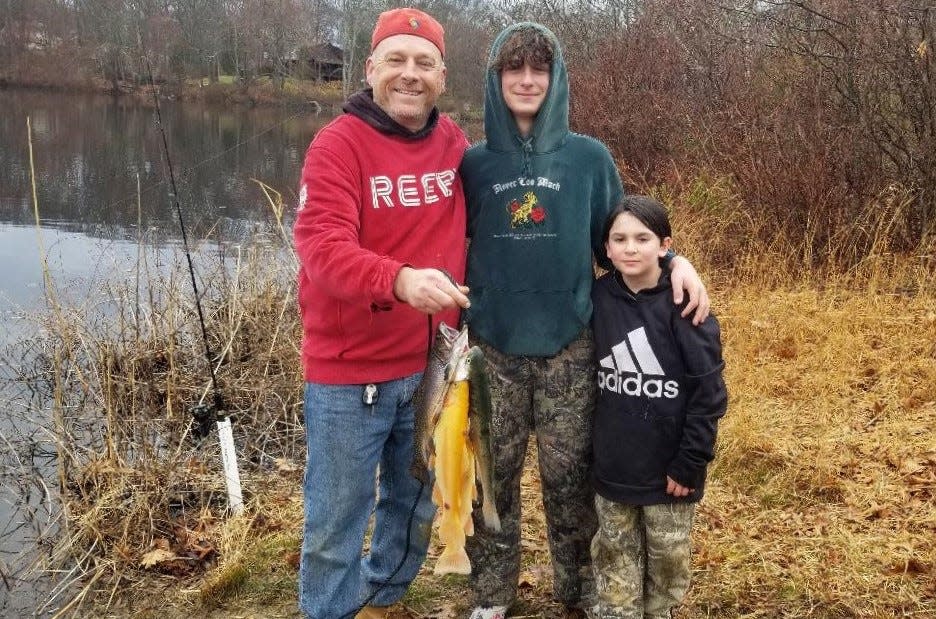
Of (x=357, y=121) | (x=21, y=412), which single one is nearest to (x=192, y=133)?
(x=21, y=412)

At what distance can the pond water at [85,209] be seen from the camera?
602cm

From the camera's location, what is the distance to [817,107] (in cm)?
861

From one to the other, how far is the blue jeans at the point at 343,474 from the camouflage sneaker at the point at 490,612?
559 mm

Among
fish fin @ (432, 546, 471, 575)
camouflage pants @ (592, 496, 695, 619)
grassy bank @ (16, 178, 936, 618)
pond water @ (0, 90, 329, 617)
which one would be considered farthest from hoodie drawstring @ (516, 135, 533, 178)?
pond water @ (0, 90, 329, 617)

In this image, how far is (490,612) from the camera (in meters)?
3.61

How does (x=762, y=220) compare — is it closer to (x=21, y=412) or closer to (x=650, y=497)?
(x=650, y=497)

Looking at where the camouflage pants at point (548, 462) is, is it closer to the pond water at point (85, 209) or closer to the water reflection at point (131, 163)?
the pond water at point (85, 209)

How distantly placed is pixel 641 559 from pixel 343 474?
121 cm

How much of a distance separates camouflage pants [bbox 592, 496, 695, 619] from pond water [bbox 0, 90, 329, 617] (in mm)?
3313

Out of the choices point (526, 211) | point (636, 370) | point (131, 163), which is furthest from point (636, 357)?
point (131, 163)

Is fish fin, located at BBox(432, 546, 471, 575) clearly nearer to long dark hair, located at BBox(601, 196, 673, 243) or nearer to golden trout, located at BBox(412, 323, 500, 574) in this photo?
golden trout, located at BBox(412, 323, 500, 574)

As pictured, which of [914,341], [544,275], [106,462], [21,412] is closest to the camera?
[544,275]

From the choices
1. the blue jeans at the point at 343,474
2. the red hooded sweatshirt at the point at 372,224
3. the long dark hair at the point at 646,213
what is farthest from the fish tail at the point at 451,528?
the long dark hair at the point at 646,213

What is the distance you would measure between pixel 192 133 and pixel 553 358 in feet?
93.3
